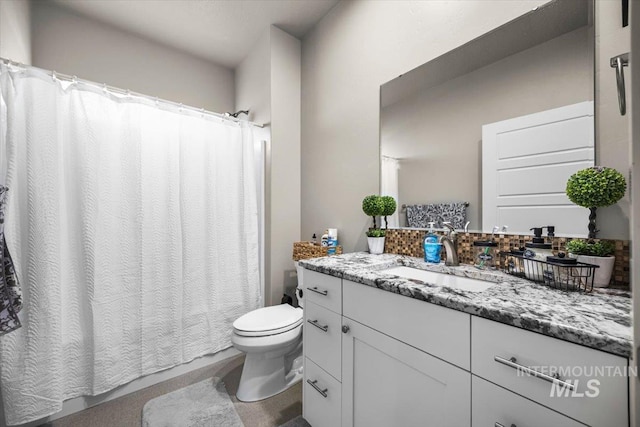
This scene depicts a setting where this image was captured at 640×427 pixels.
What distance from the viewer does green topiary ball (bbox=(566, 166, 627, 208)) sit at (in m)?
0.81

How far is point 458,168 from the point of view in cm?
129

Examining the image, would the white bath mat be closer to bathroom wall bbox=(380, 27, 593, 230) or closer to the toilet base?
the toilet base

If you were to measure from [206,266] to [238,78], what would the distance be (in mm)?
1975

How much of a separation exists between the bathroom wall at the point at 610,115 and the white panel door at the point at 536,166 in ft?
0.10

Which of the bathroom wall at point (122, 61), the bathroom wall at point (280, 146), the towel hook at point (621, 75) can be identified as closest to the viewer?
the towel hook at point (621, 75)

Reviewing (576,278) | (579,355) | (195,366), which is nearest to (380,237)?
(576,278)

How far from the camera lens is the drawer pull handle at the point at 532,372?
0.54 meters

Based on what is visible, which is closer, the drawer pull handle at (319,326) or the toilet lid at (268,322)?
the drawer pull handle at (319,326)

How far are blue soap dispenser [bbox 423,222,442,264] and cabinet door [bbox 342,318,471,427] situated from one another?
1.72 ft

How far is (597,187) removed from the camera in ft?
2.68

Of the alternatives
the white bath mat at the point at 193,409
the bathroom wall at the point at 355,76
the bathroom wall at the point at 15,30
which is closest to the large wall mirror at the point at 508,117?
the bathroom wall at the point at 355,76

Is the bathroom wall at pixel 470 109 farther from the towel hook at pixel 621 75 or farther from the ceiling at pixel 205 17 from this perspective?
the ceiling at pixel 205 17

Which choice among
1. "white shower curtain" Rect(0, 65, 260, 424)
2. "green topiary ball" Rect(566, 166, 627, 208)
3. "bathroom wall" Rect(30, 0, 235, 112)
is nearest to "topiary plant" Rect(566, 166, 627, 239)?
"green topiary ball" Rect(566, 166, 627, 208)

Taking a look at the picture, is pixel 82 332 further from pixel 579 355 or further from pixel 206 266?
pixel 579 355
